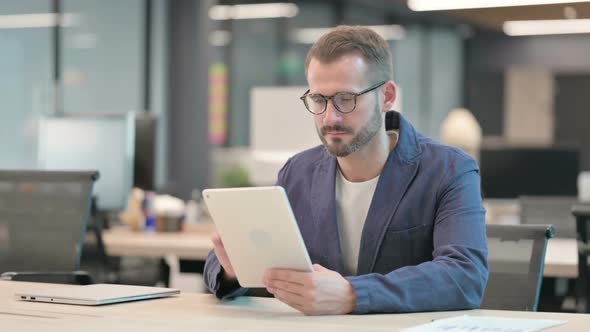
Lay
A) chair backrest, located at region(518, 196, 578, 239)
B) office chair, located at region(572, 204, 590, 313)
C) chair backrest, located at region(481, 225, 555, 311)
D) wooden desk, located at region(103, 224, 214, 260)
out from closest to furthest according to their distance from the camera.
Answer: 1. chair backrest, located at region(481, 225, 555, 311)
2. office chair, located at region(572, 204, 590, 313)
3. wooden desk, located at region(103, 224, 214, 260)
4. chair backrest, located at region(518, 196, 578, 239)

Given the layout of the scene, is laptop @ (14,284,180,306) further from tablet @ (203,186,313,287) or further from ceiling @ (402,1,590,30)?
ceiling @ (402,1,590,30)

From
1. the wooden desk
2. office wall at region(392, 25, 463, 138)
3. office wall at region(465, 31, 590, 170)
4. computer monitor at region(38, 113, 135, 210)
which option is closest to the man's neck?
the wooden desk

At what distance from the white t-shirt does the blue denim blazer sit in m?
0.03

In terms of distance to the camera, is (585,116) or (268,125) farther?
(585,116)

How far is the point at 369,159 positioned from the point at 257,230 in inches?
20.5

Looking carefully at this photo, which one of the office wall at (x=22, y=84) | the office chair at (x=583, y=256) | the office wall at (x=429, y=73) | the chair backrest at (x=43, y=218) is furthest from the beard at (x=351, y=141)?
the office wall at (x=429, y=73)

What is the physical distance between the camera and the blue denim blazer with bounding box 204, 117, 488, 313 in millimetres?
2359

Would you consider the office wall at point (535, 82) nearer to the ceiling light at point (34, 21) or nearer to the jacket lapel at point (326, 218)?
the ceiling light at point (34, 21)

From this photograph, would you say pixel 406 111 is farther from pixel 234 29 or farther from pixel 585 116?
pixel 234 29

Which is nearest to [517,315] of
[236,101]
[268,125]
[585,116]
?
[268,125]

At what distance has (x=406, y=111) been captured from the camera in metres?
14.9

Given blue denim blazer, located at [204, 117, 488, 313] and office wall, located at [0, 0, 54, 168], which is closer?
blue denim blazer, located at [204, 117, 488, 313]

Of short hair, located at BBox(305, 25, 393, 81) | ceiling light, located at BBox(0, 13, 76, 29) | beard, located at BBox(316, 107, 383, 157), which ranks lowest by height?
beard, located at BBox(316, 107, 383, 157)

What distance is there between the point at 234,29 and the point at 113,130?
6401 millimetres
